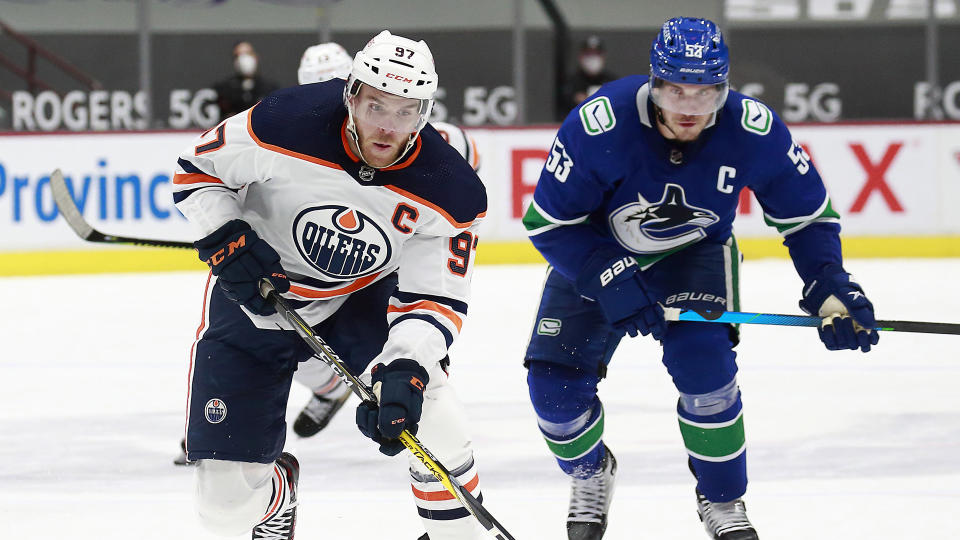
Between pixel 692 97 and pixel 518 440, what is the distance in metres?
1.57

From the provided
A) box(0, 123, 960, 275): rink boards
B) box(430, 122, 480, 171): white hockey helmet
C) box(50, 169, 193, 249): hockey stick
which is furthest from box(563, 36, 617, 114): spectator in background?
box(50, 169, 193, 249): hockey stick

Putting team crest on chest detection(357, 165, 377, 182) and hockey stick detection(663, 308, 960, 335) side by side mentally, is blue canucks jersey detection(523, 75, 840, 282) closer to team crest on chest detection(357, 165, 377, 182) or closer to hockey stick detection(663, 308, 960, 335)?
hockey stick detection(663, 308, 960, 335)

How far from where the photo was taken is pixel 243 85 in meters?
8.63

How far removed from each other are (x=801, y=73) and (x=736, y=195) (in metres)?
7.35

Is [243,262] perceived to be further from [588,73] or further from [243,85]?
[588,73]

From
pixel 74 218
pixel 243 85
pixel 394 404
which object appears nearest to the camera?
pixel 394 404

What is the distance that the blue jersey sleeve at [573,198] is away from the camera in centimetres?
278

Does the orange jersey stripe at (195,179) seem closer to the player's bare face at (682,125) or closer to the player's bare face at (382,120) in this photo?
the player's bare face at (382,120)

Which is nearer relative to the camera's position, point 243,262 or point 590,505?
point 243,262

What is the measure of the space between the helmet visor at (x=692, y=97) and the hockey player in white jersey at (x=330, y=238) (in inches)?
16.1

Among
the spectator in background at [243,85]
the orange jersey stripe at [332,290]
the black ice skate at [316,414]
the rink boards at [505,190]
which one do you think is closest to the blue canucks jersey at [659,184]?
the orange jersey stripe at [332,290]

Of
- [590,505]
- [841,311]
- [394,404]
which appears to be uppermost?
[841,311]

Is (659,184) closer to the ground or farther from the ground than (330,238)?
farther from the ground

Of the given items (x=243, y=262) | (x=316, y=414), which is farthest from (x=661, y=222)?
(x=316, y=414)
